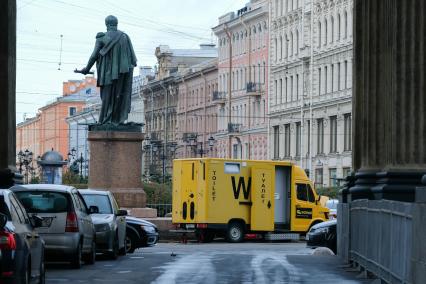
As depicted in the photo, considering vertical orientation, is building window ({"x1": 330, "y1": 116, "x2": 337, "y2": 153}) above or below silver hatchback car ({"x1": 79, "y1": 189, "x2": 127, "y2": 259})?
above

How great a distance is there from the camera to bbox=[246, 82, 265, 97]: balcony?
120188 millimetres

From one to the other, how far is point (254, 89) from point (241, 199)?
212ft

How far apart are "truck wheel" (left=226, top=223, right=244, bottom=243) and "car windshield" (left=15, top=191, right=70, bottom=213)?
1143 inches

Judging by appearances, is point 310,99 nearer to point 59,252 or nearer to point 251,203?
point 251,203

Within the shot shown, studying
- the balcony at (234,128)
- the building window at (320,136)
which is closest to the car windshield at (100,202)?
the building window at (320,136)

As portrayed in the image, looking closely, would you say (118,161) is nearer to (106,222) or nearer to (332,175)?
(106,222)

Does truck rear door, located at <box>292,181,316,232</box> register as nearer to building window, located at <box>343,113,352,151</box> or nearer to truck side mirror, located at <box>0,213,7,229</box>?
truck side mirror, located at <box>0,213,7,229</box>

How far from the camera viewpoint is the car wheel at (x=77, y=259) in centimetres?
2826

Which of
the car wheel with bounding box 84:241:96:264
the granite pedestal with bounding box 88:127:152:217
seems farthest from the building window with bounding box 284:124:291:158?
the car wheel with bounding box 84:241:96:264

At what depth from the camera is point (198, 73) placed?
457 ft

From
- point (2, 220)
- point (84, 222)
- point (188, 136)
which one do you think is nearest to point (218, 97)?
point (188, 136)

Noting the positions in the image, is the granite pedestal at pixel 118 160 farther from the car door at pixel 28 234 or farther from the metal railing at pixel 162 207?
the metal railing at pixel 162 207

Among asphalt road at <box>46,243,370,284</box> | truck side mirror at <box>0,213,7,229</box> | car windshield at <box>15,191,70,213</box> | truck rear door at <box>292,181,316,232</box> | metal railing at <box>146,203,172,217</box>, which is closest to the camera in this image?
truck side mirror at <box>0,213,7,229</box>

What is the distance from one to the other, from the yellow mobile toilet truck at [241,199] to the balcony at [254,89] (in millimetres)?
62199
